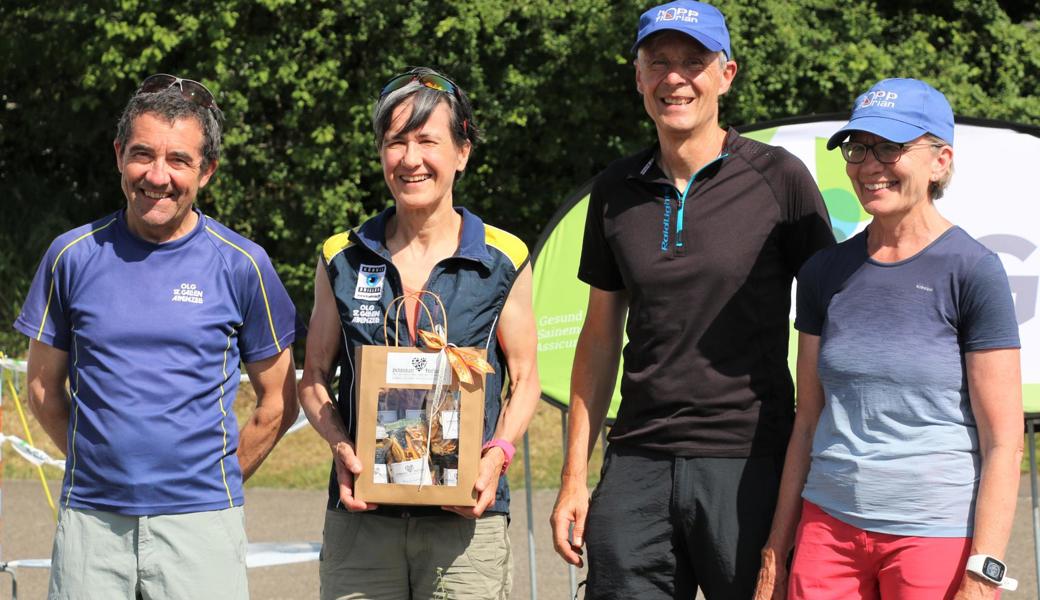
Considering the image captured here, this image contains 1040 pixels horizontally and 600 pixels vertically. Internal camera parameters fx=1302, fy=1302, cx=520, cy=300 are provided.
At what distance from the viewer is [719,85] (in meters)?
3.49

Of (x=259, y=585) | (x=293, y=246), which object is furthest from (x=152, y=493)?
(x=293, y=246)

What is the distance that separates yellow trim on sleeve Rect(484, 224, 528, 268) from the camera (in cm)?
353

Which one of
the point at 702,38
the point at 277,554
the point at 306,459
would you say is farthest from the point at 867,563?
the point at 306,459

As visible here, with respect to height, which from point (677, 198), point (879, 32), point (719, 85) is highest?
point (879, 32)

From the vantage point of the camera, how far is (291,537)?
8.30 metres

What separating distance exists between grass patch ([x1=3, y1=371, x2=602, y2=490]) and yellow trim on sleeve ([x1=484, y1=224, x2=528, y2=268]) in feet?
20.1

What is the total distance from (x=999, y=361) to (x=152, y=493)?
6.81 feet

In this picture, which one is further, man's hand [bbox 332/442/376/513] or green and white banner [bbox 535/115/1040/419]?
green and white banner [bbox 535/115/1040/419]

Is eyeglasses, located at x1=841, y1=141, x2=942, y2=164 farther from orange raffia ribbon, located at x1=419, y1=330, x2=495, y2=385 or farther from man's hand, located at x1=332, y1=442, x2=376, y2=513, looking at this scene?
man's hand, located at x1=332, y1=442, x2=376, y2=513

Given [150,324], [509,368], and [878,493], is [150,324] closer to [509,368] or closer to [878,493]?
[509,368]

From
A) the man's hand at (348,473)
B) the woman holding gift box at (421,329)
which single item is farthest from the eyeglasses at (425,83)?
the man's hand at (348,473)

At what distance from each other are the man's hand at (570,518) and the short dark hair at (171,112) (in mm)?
1328

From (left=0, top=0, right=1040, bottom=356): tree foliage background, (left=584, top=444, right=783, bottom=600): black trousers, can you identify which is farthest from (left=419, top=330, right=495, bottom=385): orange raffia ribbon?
(left=0, top=0, right=1040, bottom=356): tree foliage background

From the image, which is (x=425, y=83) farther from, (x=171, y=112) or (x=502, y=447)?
(x=502, y=447)
